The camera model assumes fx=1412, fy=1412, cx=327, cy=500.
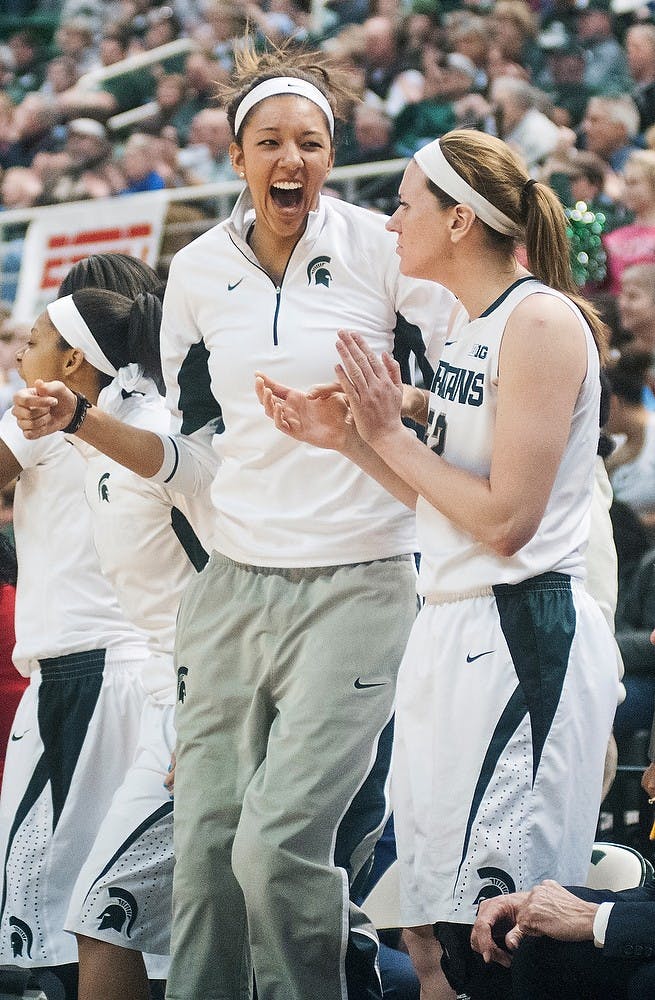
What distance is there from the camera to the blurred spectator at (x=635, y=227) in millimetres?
6453

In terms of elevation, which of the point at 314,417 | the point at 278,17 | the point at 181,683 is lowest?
the point at 181,683

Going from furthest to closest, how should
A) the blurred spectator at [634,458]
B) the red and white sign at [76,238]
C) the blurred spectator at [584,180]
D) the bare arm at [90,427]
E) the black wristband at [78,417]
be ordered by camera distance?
the red and white sign at [76,238], the blurred spectator at [584,180], the blurred spectator at [634,458], the black wristband at [78,417], the bare arm at [90,427]

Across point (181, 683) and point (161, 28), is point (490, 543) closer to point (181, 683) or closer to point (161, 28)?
point (181, 683)

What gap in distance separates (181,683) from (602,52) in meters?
6.17

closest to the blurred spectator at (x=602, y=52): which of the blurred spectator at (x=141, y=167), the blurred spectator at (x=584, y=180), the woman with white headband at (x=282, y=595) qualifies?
the blurred spectator at (x=584, y=180)

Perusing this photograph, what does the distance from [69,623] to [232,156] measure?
1356 millimetres

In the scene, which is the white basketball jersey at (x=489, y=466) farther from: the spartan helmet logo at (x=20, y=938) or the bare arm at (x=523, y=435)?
the spartan helmet logo at (x=20, y=938)

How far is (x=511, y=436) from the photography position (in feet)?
8.18

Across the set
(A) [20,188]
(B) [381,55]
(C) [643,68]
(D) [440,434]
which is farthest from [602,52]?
(D) [440,434]

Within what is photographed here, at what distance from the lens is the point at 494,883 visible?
2.51m

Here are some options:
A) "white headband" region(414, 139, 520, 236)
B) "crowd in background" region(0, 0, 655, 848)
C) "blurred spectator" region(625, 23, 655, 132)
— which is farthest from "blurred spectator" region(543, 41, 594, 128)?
"white headband" region(414, 139, 520, 236)

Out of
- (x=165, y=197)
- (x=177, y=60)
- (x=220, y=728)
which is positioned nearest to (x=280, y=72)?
(x=220, y=728)

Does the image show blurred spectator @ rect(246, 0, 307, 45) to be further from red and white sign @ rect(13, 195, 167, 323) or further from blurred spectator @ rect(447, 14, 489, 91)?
blurred spectator @ rect(447, 14, 489, 91)

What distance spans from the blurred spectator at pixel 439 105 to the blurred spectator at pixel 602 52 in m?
0.65
